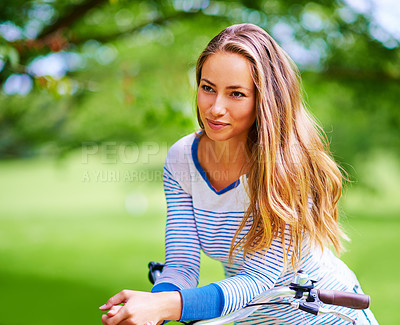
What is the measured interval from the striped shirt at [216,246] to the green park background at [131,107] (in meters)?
0.41

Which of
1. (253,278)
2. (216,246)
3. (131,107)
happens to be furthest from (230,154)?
(131,107)

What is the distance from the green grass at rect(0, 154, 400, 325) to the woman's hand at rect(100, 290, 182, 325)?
152 cm

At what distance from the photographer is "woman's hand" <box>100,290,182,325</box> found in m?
1.48

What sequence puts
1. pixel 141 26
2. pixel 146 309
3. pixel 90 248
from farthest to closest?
pixel 90 248 < pixel 141 26 < pixel 146 309

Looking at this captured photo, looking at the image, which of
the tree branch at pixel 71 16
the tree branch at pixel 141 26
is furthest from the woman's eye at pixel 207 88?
the tree branch at pixel 141 26

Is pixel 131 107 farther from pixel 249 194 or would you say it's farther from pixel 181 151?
pixel 249 194

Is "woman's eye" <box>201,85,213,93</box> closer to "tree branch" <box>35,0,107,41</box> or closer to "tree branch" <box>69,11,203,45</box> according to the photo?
"tree branch" <box>35,0,107,41</box>

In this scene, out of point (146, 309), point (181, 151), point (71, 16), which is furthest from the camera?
point (71, 16)

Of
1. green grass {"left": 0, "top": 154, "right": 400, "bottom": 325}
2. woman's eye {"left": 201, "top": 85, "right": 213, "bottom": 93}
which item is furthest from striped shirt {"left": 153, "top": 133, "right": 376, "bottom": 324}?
green grass {"left": 0, "top": 154, "right": 400, "bottom": 325}

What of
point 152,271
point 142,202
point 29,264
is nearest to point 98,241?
point 29,264

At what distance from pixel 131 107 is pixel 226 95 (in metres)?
5.96

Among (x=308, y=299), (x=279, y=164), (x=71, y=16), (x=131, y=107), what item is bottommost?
(x=308, y=299)

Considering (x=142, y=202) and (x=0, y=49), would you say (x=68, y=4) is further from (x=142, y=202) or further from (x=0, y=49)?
(x=142, y=202)

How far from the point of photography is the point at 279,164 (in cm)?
177
